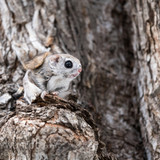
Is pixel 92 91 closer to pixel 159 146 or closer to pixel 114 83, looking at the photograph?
pixel 114 83

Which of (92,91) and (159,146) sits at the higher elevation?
(92,91)

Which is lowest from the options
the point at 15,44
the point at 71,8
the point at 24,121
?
the point at 24,121

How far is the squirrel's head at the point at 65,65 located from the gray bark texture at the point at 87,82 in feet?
1.13

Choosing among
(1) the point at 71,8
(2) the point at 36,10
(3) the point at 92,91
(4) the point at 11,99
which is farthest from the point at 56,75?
(1) the point at 71,8

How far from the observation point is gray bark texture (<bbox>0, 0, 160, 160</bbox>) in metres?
2.53

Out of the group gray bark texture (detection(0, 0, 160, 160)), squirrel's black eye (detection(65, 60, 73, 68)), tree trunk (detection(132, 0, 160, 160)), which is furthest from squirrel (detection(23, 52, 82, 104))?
tree trunk (detection(132, 0, 160, 160))

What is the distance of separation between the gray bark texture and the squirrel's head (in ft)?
1.13

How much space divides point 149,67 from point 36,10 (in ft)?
5.24

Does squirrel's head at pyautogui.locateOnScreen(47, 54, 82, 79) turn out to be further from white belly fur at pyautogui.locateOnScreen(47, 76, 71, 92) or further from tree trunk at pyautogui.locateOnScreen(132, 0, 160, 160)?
tree trunk at pyautogui.locateOnScreen(132, 0, 160, 160)

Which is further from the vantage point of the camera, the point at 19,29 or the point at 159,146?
the point at 19,29

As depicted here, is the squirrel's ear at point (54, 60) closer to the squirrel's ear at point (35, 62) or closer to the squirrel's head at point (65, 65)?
the squirrel's head at point (65, 65)

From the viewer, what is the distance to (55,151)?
2.45 m

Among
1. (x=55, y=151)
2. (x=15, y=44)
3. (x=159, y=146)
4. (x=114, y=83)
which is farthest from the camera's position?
(x=114, y=83)

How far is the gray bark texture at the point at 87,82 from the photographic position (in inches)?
99.4
